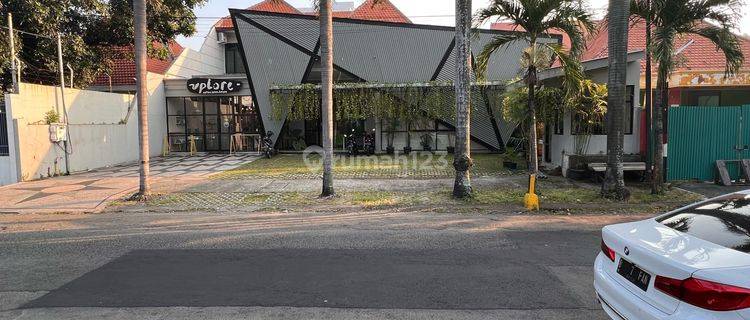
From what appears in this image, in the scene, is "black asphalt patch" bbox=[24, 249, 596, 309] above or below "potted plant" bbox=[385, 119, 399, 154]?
below

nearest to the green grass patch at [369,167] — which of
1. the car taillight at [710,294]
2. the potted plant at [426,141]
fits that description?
the potted plant at [426,141]

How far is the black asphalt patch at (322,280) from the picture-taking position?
463cm

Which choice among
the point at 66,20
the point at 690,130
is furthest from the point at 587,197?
the point at 66,20

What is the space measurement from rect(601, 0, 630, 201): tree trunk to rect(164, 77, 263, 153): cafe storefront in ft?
57.8

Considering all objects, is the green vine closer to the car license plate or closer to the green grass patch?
the green grass patch

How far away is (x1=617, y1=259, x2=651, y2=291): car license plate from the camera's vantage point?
327 centimetres

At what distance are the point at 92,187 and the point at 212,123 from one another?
1218cm

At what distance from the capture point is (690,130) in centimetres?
1221

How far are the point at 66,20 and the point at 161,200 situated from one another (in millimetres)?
11635

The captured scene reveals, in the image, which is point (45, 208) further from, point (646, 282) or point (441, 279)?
point (646, 282)

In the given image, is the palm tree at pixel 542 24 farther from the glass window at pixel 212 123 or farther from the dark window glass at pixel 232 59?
the dark window glass at pixel 232 59

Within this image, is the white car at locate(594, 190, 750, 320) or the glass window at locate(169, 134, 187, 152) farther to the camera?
the glass window at locate(169, 134, 187, 152)

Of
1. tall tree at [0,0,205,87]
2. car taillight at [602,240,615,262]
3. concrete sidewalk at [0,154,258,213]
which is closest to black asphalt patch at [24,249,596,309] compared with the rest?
car taillight at [602,240,615,262]

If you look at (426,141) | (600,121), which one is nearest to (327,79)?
(600,121)
